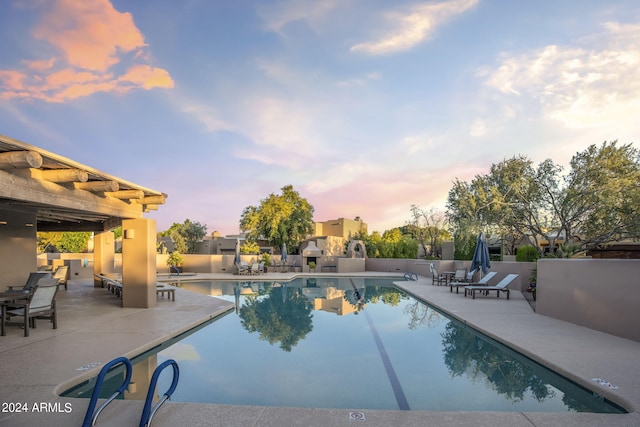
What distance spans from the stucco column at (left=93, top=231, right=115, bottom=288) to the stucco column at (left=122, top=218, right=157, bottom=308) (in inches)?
244

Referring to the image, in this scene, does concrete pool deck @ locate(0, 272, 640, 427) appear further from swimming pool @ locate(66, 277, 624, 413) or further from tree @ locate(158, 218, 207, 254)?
tree @ locate(158, 218, 207, 254)

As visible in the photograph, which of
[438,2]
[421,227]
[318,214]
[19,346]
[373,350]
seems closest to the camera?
[19,346]

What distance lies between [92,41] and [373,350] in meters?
12.5

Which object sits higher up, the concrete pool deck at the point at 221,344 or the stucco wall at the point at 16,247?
the stucco wall at the point at 16,247

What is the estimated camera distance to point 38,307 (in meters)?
6.48

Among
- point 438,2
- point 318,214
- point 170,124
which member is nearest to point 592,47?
point 438,2

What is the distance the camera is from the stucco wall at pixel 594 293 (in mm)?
6285

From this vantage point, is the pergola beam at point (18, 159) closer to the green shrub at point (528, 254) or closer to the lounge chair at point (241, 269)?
the lounge chair at point (241, 269)

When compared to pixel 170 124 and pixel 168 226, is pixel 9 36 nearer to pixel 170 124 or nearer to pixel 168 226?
pixel 170 124

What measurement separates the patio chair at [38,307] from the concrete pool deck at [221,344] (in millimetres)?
249

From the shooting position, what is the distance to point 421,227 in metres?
28.3

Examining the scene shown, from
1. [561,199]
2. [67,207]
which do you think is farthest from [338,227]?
[67,207]

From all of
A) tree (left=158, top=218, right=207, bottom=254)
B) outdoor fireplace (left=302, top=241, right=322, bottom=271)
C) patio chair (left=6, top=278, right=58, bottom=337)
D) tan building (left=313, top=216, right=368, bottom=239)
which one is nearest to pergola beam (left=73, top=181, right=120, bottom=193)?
patio chair (left=6, top=278, right=58, bottom=337)

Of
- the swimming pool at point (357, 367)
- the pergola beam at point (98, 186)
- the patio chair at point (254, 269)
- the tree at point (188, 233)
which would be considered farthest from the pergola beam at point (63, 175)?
the tree at point (188, 233)
